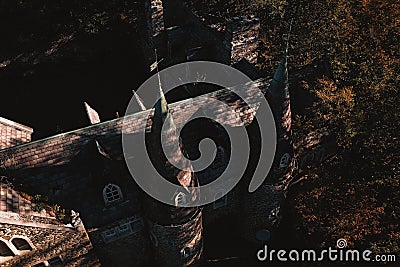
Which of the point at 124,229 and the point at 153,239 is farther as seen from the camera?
the point at 153,239

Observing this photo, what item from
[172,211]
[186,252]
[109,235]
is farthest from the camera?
[186,252]

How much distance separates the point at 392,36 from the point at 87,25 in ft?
95.9

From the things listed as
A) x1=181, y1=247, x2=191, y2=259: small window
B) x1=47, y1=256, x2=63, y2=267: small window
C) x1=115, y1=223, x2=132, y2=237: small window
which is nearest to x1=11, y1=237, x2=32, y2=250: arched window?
x1=47, y1=256, x2=63, y2=267: small window

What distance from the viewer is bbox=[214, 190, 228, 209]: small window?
19906mm

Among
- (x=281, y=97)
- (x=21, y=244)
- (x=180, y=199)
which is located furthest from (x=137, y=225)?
(x=281, y=97)

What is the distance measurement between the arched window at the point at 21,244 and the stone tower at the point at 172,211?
552 cm

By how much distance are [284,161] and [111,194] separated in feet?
29.5

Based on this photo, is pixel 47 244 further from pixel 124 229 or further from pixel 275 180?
pixel 275 180

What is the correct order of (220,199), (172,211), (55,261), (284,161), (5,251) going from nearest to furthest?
(5,251) → (172,211) → (55,261) → (284,161) → (220,199)

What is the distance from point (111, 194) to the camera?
17.5 metres

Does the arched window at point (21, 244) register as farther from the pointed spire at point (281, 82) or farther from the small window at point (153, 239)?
the pointed spire at point (281, 82)

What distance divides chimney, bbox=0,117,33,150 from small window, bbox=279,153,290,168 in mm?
14710

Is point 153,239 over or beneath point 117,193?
beneath

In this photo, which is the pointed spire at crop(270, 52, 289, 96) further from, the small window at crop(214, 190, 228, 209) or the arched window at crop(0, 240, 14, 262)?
the arched window at crop(0, 240, 14, 262)
